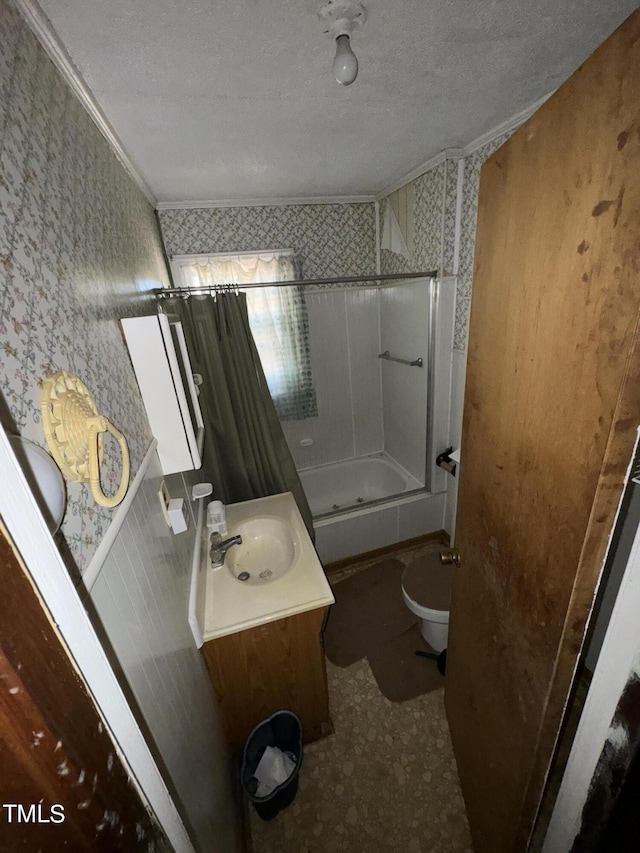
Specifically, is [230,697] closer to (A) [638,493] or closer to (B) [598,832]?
(B) [598,832]

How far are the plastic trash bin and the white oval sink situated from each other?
0.51 m

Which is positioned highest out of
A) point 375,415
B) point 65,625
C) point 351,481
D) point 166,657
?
point 65,625

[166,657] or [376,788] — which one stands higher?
[166,657]

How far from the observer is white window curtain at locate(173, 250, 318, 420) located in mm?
2236

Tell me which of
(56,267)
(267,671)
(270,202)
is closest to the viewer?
(56,267)

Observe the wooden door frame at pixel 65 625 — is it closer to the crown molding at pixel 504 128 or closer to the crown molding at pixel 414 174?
the crown molding at pixel 504 128

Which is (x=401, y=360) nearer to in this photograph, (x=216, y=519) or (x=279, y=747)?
(x=216, y=519)

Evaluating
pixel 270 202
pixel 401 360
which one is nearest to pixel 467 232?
pixel 401 360

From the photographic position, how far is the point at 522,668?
2.48 ft

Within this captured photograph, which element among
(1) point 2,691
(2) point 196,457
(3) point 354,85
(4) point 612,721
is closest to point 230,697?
(2) point 196,457

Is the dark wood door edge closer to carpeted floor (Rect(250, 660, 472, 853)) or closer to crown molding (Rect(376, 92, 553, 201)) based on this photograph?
carpeted floor (Rect(250, 660, 472, 853))

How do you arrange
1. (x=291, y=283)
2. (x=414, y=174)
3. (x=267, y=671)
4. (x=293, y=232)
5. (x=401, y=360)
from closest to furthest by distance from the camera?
(x=267, y=671) < (x=291, y=283) < (x=414, y=174) < (x=293, y=232) < (x=401, y=360)

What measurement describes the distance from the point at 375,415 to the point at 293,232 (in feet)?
5.13

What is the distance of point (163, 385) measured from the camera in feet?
3.11
